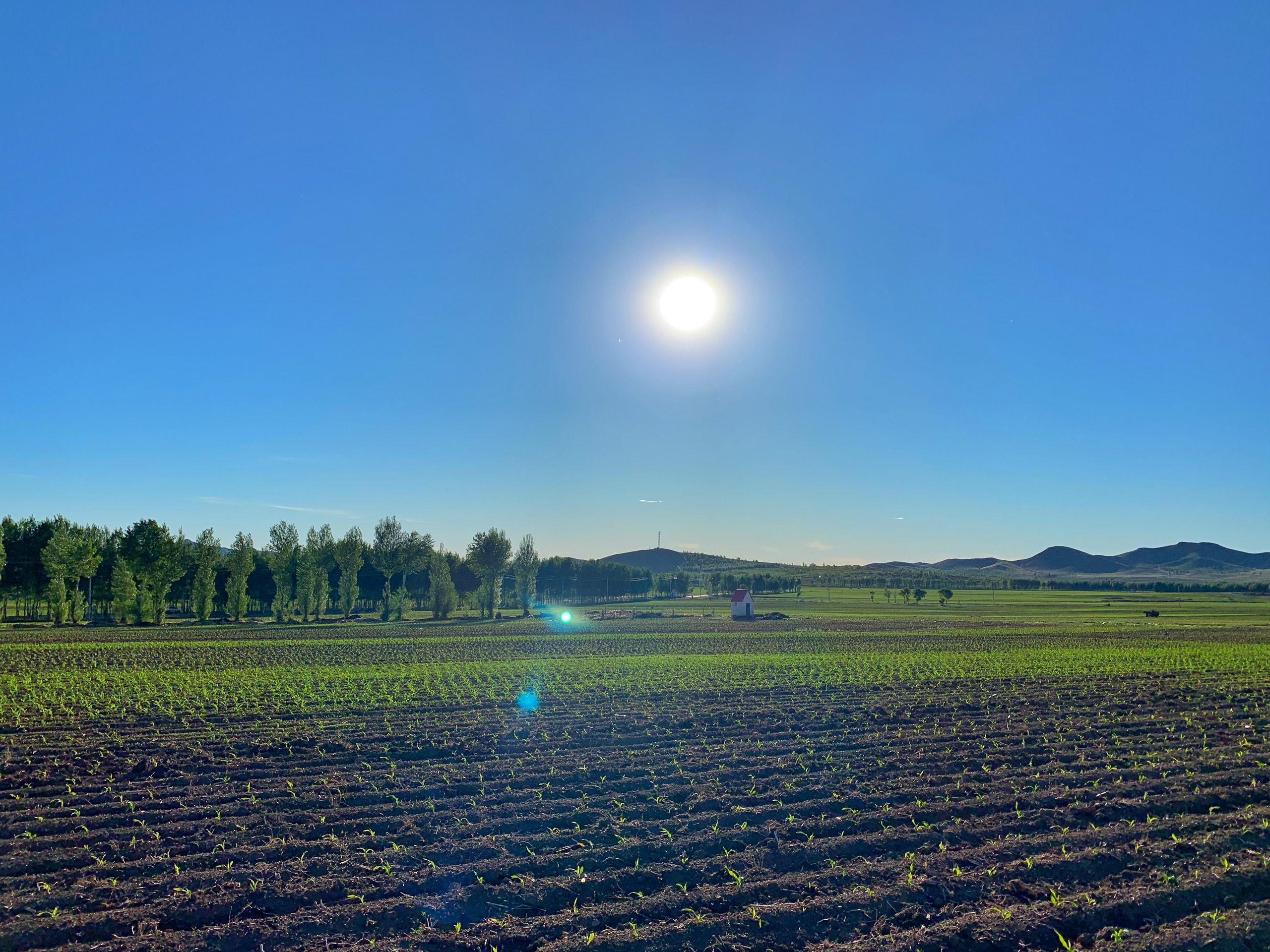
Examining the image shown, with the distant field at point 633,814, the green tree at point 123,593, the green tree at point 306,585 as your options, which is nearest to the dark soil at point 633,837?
the distant field at point 633,814

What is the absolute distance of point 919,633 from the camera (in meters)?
51.5

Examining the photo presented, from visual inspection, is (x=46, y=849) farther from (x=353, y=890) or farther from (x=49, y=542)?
(x=49, y=542)

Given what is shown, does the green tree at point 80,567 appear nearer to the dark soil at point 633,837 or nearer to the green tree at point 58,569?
the green tree at point 58,569

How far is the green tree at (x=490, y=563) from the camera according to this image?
8494cm

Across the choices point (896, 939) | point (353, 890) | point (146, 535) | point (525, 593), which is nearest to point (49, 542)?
point (146, 535)

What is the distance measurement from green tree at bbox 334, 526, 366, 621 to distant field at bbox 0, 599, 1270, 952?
181 feet

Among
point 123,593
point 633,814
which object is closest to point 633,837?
point 633,814

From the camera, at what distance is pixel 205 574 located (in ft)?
224

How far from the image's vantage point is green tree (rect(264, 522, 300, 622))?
71.2 m

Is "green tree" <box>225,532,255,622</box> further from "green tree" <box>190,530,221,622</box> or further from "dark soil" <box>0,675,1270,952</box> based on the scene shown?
"dark soil" <box>0,675,1270,952</box>

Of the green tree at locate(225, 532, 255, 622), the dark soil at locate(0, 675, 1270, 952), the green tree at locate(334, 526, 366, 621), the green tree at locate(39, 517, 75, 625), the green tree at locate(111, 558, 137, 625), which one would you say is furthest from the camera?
the green tree at locate(334, 526, 366, 621)

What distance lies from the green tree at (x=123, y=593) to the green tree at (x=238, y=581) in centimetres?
807

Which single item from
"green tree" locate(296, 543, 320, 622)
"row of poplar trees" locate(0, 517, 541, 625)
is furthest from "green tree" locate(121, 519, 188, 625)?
"green tree" locate(296, 543, 320, 622)

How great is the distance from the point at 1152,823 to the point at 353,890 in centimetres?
1066
